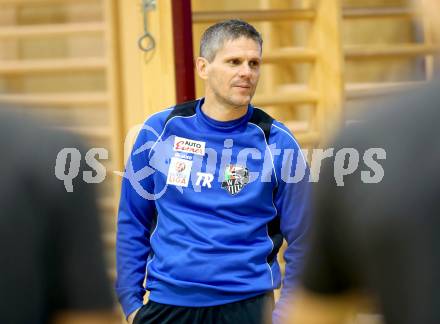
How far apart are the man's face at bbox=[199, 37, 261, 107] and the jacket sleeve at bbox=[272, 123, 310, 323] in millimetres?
181

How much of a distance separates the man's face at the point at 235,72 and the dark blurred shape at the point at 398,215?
1355 millimetres

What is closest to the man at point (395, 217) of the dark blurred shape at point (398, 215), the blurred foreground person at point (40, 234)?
Result: the dark blurred shape at point (398, 215)

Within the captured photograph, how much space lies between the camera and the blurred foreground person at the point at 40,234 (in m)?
1.45

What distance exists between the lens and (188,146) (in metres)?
2.68

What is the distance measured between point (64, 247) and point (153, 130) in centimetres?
128

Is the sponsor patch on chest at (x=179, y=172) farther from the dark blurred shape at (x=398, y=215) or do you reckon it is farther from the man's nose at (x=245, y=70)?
the dark blurred shape at (x=398, y=215)

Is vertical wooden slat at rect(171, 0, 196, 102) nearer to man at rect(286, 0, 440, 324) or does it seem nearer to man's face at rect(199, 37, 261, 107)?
man's face at rect(199, 37, 261, 107)

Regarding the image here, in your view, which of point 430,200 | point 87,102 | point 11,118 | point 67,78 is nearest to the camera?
point 430,200

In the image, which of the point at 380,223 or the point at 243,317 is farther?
the point at 243,317

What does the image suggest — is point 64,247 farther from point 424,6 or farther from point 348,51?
point 348,51

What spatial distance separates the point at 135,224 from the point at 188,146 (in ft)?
1.04

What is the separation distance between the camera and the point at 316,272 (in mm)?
1399

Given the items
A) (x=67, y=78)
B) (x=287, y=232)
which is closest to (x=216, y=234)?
(x=287, y=232)

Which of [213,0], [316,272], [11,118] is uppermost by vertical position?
[213,0]
